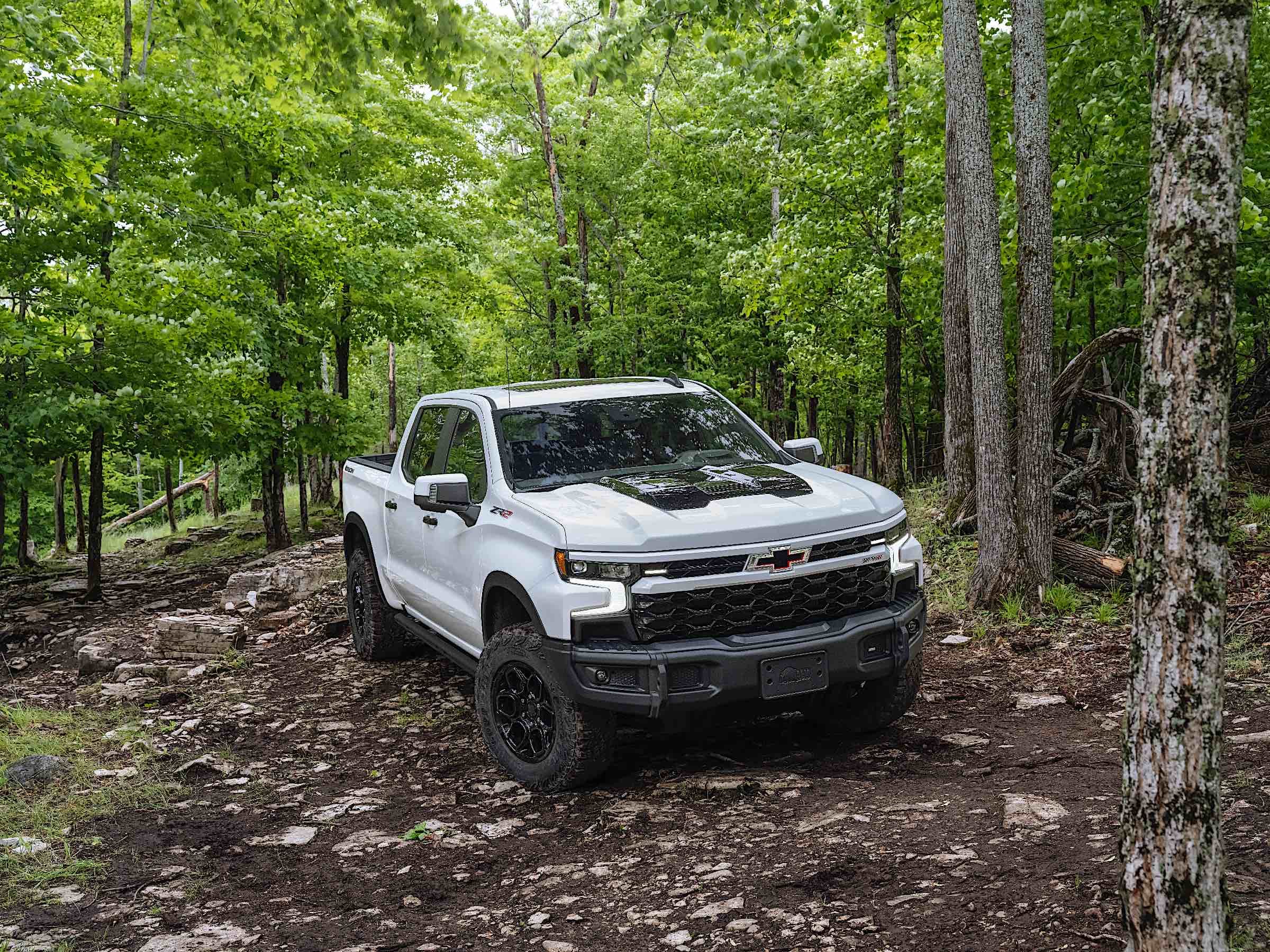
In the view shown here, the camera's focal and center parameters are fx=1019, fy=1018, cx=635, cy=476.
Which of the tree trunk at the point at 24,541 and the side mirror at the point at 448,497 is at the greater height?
the side mirror at the point at 448,497

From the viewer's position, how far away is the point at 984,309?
8094mm

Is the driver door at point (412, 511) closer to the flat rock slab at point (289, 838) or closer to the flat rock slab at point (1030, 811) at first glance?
the flat rock slab at point (289, 838)

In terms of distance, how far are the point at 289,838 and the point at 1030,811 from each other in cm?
344

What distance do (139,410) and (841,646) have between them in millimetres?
10268

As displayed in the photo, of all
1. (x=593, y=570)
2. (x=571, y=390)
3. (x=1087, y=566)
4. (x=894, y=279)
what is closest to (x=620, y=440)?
(x=571, y=390)

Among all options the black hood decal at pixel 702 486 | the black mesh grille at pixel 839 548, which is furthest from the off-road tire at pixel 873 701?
the black hood decal at pixel 702 486

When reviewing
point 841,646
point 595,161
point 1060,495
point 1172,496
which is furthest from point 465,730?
point 595,161

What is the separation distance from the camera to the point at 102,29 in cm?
1424

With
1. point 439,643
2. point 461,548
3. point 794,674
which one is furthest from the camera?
point 439,643

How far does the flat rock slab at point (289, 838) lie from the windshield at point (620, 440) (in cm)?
205

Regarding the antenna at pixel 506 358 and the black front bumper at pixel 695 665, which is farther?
the antenna at pixel 506 358

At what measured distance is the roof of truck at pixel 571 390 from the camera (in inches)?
248

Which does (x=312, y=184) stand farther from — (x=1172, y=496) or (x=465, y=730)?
(x=1172, y=496)

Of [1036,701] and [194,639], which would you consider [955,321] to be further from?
[194,639]
